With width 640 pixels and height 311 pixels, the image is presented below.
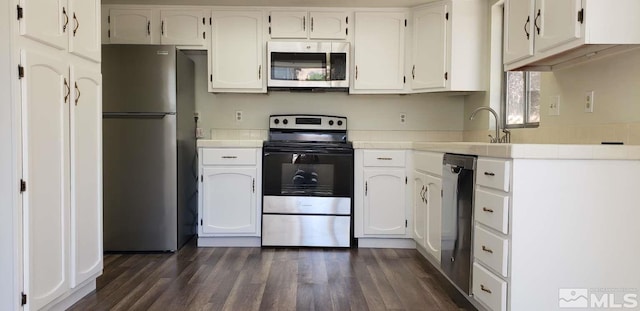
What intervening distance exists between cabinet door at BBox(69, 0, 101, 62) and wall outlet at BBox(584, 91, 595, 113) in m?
2.70

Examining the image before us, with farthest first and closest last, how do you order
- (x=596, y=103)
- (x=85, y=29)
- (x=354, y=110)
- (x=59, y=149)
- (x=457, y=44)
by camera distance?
(x=354, y=110)
(x=457, y=44)
(x=85, y=29)
(x=596, y=103)
(x=59, y=149)

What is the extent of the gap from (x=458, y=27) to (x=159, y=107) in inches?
97.7

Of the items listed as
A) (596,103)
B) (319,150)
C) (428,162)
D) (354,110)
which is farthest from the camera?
(354,110)

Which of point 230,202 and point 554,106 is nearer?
point 554,106

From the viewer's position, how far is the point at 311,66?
3.73 metres

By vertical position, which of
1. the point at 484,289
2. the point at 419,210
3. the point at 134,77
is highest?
the point at 134,77

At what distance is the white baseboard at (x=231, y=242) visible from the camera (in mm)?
3613

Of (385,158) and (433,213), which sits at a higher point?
(385,158)

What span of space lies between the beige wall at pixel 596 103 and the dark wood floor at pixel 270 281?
113 centimetres

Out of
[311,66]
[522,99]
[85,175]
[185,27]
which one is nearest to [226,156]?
[311,66]

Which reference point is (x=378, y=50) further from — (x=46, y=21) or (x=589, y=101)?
(x=46, y=21)

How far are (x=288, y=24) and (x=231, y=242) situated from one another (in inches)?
77.6

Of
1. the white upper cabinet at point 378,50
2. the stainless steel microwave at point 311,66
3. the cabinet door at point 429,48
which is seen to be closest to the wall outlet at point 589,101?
the cabinet door at point 429,48

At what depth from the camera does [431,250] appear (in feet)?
9.68
